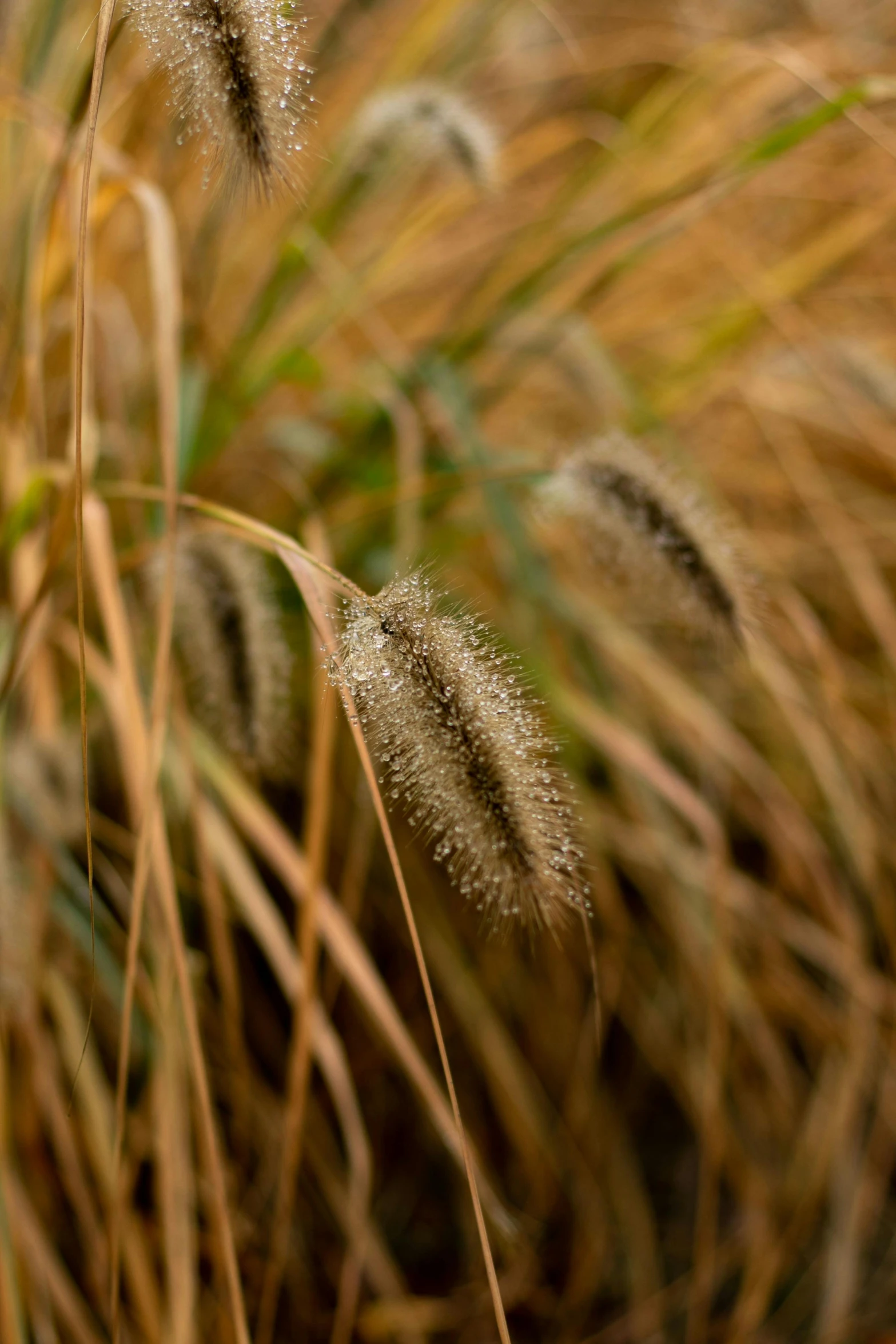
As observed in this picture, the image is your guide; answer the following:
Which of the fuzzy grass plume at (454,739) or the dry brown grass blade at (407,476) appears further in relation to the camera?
the dry brown grass blade at (407,476)

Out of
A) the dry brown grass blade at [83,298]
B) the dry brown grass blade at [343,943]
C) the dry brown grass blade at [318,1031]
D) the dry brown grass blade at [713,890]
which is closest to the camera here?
the dry brown grass blade at [83,298]

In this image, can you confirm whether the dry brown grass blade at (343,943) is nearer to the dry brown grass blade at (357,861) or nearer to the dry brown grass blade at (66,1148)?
the dry brown grass blade at (357,861)

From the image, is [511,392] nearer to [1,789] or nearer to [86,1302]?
[1,789]

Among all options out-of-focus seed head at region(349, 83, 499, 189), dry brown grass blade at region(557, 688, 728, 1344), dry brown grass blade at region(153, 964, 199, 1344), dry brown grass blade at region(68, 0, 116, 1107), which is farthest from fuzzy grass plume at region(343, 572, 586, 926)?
out-of-focus seed head at region(349, 83, 499, 189)

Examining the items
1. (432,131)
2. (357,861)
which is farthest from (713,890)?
(432,131)

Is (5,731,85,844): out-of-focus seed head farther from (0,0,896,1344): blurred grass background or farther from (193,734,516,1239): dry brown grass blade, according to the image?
(193,734,516,1239): dry brown grass blade

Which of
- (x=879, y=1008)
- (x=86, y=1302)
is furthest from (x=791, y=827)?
(x=86, y=1302)

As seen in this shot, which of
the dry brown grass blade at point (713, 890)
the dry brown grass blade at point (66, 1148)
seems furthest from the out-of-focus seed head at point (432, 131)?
the dry brown grass blade at point (66, 1148)
